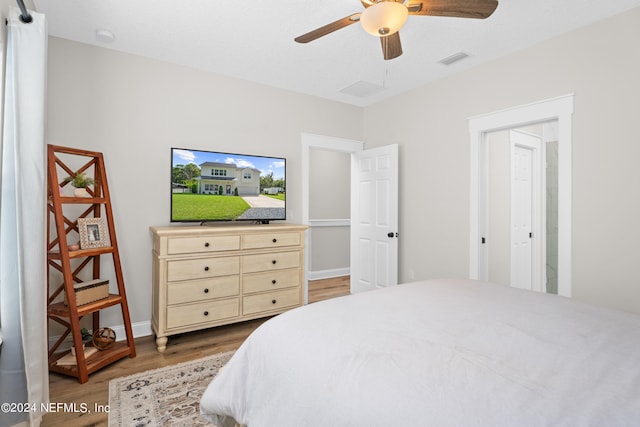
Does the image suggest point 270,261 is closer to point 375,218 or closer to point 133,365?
point 133,365

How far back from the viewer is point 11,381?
1.75m

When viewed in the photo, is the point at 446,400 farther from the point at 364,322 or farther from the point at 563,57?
the point at 563,57

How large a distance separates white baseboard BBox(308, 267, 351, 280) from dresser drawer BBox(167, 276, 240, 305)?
2541mm

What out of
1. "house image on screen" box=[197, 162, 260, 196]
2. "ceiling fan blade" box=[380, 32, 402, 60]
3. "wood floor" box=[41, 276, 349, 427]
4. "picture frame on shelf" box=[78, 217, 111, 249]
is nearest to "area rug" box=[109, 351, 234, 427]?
"wood floor" box=[41, 276, 349, 427]

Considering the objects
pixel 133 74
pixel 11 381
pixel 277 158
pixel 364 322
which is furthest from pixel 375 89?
pixel 11 381

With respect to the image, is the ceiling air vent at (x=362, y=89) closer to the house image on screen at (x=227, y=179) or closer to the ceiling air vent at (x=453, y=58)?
the ceiling air vent at (x=453, y=58)

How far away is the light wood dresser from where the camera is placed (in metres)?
2.84

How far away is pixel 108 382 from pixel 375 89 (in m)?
3.82

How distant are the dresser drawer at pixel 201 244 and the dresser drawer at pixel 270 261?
19cm

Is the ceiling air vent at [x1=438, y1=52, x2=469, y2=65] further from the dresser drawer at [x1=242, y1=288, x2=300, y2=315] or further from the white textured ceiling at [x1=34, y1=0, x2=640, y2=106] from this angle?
the dresser drawer at [x1=242, y1=288, x2=300, y2=315]

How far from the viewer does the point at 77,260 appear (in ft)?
9.52

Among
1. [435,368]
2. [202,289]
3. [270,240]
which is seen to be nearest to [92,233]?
[202,289]

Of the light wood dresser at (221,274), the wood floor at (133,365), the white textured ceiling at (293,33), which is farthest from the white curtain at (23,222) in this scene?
the light wood dresser at (221,274)

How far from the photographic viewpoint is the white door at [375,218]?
13.4 feet
